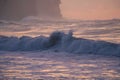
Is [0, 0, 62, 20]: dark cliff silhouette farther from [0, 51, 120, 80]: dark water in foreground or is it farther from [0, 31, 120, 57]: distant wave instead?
[0, 51, 120, 80]: dark water in foreground

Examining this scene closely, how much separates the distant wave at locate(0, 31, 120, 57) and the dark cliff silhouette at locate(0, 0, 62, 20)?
37271 mm

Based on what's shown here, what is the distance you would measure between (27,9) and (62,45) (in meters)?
44.5

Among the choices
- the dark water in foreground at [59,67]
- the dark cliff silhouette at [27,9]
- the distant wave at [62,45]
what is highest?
the dark cliff silhouette at [27,9]

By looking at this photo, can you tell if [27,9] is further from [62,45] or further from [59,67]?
[59,67]

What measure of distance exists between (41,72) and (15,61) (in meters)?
2.62

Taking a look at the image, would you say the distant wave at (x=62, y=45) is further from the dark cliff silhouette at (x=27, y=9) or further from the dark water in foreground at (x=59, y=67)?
the dark cliff silhouette at (x=27, y=9)

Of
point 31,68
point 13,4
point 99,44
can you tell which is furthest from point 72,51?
point 13,4

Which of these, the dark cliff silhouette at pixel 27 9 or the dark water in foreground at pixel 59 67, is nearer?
the dark water in foreground at pixel 59 67

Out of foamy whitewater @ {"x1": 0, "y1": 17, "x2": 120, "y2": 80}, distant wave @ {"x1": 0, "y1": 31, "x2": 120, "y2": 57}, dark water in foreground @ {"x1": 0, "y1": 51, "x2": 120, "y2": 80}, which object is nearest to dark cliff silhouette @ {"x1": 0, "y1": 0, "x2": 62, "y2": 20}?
distant wave @ {"x1": 0, "y1": 31, "x2": 120, "y2": 57}

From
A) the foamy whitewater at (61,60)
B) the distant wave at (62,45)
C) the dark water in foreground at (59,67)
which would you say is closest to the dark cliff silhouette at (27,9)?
the distant wave at (62,45)

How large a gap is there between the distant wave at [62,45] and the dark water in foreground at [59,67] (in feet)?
3.62

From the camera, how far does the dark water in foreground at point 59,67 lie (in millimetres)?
10747

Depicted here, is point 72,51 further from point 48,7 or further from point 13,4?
point 48,7

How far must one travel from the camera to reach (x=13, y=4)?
59094 millimetres
